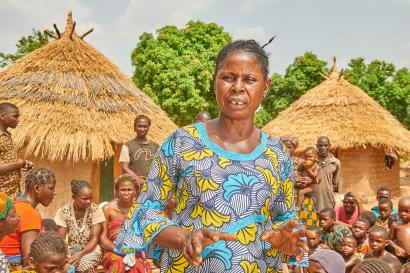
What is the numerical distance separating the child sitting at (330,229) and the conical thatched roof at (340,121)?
29.7 ft

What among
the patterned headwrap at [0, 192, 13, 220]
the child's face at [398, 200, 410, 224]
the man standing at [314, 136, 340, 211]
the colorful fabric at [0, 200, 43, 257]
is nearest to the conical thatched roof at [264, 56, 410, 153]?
the man standing at [314, 136, 340, 211]

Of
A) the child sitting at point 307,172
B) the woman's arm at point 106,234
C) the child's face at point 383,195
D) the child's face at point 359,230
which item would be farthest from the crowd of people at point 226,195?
the child's face at point 383,195

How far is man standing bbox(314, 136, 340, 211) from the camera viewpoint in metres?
6.25

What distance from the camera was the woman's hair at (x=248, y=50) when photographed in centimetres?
160

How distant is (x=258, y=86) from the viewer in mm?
1597

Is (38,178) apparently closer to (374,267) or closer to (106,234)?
(106,234)

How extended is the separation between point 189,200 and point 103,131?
299 inches

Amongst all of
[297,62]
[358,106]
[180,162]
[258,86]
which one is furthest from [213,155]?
[297,62]

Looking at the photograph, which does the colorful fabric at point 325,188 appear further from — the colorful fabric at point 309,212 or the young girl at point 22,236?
the young girl at point 22,236

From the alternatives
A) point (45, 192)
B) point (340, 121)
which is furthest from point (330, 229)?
point (340, 121)

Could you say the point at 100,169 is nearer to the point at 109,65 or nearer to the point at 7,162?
the point at 109,65

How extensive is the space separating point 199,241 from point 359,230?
4183mm

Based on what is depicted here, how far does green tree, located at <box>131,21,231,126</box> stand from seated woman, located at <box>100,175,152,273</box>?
1706 cm

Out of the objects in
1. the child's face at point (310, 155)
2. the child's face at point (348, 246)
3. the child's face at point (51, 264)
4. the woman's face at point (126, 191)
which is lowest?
the child's face at point (348, 246)
